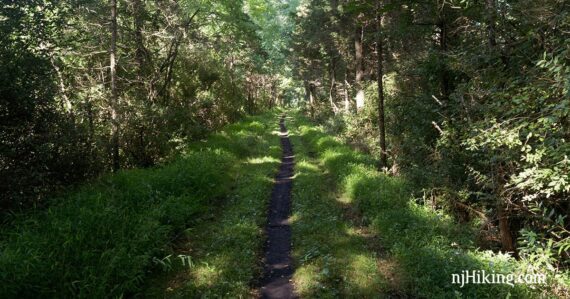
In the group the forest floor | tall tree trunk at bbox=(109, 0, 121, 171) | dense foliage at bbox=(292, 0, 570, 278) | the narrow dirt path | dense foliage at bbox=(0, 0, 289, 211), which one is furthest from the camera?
tall tree trunk at bbox=(109, 0, 121, 171)

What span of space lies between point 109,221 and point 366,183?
24.9 ft

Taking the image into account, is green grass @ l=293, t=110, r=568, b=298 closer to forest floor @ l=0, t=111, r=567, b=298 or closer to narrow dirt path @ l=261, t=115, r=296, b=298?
forest floor @ l=0, t=111, r=567, b=298

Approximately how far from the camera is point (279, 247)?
8.77 m

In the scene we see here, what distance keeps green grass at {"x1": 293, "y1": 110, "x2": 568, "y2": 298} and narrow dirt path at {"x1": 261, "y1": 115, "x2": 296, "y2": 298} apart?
0.26 meters

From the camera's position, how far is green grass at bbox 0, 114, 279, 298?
5824mm

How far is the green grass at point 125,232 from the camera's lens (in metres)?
5.82

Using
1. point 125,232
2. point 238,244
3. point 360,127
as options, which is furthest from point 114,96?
point 360,127

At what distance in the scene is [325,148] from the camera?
62.7ft

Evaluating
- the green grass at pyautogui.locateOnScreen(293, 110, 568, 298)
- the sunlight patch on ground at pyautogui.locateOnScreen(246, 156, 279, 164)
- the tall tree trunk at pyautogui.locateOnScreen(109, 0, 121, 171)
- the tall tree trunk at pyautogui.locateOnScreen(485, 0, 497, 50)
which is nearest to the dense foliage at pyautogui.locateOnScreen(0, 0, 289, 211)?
the tall tree trunk at pyautogui.locateOnScreen(109, 0, 121, 171)

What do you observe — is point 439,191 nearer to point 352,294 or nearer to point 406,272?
point 406,272

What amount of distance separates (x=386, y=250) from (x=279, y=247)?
253 cm

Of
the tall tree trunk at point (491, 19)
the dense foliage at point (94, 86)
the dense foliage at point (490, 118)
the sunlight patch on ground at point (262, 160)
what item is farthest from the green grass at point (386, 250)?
the dense foliage at point (94, 86)

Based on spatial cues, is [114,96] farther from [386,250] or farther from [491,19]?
[491,19]

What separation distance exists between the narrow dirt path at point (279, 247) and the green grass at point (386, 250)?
26 cm
